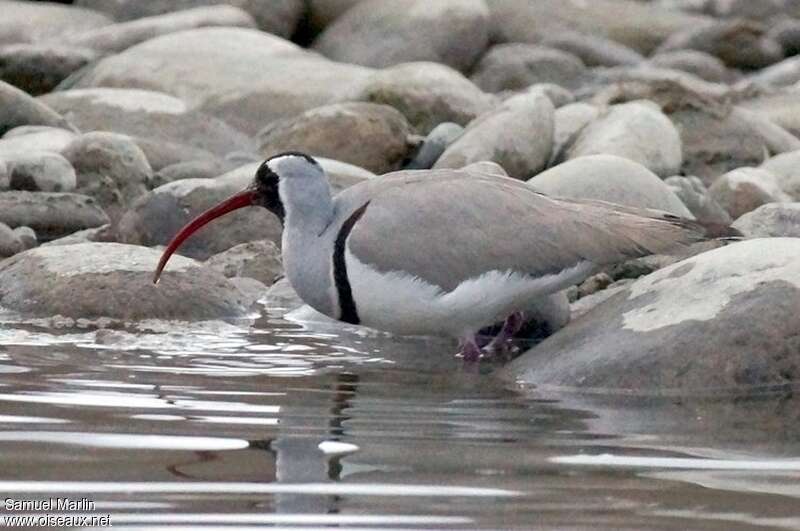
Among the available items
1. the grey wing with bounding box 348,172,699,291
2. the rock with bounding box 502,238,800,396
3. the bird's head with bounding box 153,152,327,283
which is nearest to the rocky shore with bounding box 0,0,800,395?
the rock with bounding box 502,238,800,396

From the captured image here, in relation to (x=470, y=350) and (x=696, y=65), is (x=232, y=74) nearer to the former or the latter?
(x=696, y=65)

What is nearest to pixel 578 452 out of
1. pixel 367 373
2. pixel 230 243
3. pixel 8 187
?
pixel 367 373

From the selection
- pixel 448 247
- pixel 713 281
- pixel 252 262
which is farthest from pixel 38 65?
pixel 713 281

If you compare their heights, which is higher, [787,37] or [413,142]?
[787,37]

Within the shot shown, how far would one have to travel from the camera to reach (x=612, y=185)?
10.4 metres

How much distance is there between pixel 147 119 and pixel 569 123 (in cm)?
389

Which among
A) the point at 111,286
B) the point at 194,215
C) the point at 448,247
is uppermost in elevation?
the point at 448,247

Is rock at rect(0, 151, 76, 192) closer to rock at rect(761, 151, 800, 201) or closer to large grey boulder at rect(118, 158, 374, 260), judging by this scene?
large grey boulder at rect(118, 158, 374, 260)

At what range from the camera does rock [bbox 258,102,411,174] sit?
14.0 metres

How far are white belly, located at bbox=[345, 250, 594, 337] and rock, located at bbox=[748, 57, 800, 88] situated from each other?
592 inches

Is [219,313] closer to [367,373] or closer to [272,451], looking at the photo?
[367,373]

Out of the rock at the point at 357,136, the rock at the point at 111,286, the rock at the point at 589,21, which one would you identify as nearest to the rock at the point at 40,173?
the rock at the point at 357,136

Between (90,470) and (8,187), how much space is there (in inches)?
295

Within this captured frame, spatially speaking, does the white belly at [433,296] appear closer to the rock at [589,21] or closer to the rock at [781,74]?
the rock at [781,74]
